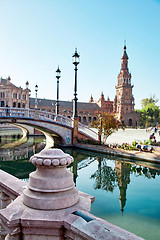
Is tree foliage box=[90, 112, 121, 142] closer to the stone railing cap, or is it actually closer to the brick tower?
the stone railing cap

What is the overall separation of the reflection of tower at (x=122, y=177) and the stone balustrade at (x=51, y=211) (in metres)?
5.74

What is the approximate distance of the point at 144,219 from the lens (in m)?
6.45

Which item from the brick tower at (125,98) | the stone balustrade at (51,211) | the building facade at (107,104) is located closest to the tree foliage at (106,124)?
the stone balustrade at (51,211)

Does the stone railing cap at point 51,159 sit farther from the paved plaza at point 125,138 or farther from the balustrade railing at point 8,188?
the paved plaza at point 125,138

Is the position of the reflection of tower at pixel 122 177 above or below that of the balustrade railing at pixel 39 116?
below

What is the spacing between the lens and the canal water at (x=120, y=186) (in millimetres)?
6371

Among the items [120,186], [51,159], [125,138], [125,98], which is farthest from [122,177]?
[125,98]

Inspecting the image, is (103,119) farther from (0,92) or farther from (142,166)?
(0,92)

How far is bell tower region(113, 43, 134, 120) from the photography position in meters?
71.4

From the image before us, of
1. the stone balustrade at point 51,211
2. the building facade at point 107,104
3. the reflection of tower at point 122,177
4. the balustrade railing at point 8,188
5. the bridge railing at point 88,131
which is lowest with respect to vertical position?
the reflection of tower at point 122,177

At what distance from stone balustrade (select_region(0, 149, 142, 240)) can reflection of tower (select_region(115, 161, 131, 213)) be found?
574 cm

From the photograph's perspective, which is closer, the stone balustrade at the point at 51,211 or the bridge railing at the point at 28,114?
the stone balustrade at the point at 51,211

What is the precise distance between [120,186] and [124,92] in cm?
6554

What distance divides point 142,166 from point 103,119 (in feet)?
20.6
